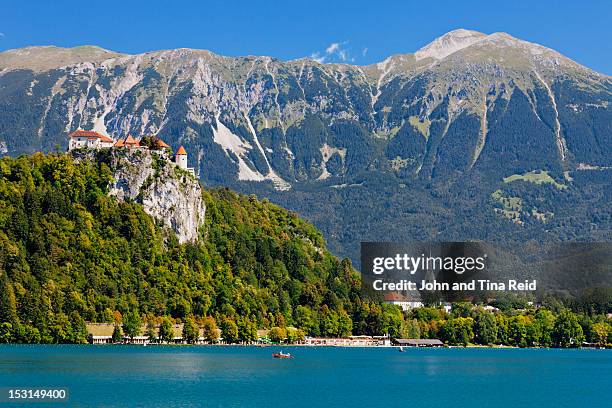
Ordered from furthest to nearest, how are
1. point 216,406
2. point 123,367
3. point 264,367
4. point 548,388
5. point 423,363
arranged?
point 423,363 < point 264,367 < point 123,367 < point 548,388 < point 216,406

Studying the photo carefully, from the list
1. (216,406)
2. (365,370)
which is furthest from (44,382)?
(365,370)

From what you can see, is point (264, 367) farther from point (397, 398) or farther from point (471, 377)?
point (397, 398)

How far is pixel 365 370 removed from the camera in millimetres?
160500

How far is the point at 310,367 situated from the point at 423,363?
28.6 meters

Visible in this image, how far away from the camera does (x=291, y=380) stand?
135125 millimetres

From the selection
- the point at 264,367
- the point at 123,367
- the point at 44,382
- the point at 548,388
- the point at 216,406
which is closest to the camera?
the point at 216,406

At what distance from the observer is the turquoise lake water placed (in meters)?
112

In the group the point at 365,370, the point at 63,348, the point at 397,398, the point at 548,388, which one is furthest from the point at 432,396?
the point at 63,348

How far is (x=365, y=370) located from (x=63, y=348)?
5862 cm

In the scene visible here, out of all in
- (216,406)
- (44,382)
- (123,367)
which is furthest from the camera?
(123,367)

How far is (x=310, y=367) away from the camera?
534ft

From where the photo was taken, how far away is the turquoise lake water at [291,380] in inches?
4414

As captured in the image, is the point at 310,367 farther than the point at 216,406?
Yes

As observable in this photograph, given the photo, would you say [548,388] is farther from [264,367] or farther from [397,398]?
[264,367]
